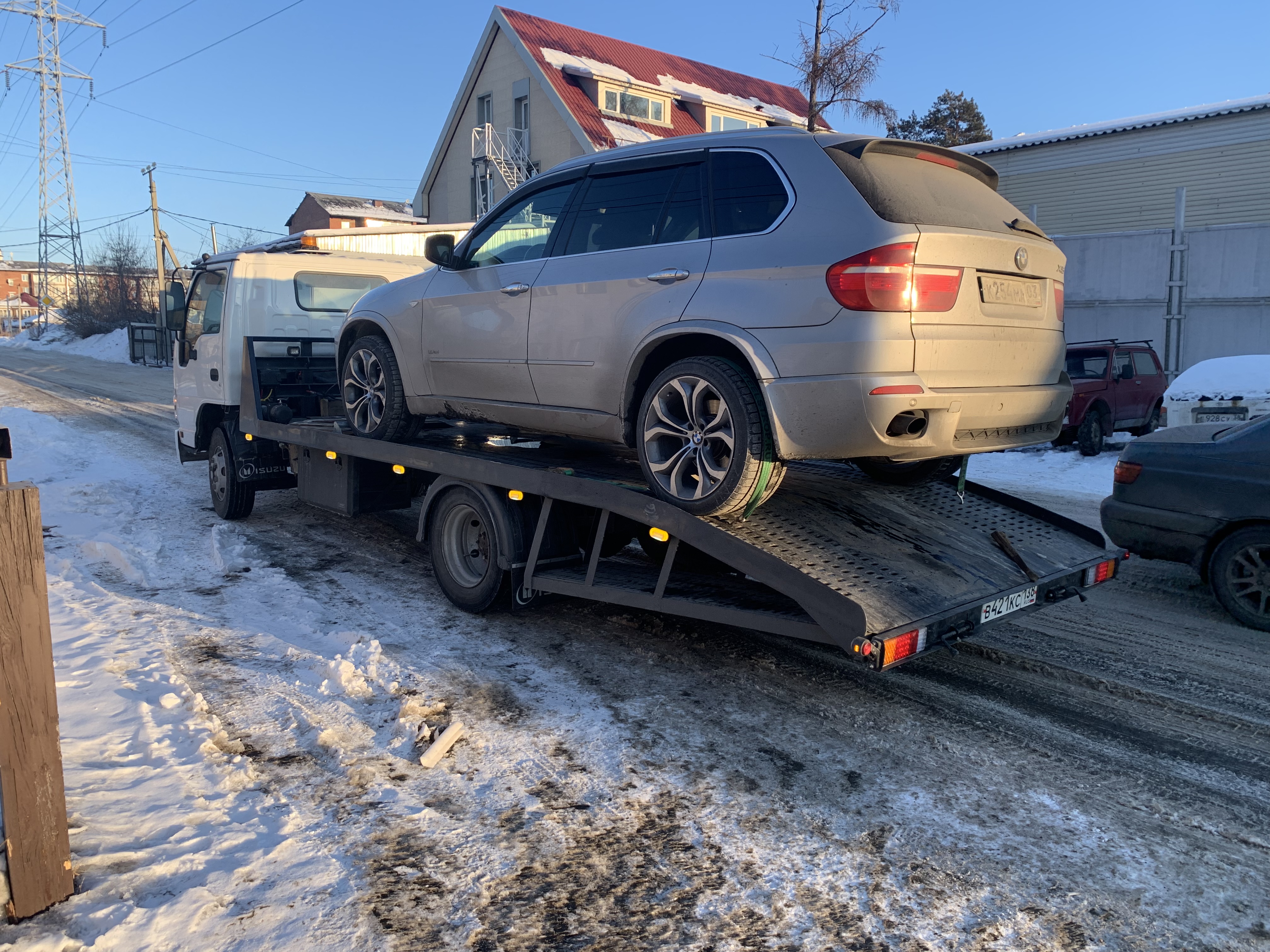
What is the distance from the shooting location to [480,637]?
544cm

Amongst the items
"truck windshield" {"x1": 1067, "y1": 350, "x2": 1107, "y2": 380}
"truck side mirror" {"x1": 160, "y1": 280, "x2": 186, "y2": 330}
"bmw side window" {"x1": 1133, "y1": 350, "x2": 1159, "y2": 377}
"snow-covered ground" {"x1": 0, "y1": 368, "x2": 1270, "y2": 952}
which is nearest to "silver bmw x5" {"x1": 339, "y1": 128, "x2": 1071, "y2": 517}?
"snow-covered ground" {"x1": 0, "y1": 368, "x2": 1270, "y2": 952}

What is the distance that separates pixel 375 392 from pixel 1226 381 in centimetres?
938

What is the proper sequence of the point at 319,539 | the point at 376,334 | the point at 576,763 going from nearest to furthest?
the point at 576,763 → the point at 376,334 → the point at 319,539

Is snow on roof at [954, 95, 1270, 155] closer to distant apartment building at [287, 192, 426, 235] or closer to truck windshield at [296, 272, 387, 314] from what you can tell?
truck windshield at [296, 272, 387, 314]

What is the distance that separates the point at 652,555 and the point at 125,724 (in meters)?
2.79

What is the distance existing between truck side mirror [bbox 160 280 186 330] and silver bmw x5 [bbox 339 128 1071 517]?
503cm

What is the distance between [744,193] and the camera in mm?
4523

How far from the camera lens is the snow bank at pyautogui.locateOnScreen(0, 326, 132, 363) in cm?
4069

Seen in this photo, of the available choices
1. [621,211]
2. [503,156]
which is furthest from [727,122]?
[621,211]

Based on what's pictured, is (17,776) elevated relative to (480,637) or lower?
elevated

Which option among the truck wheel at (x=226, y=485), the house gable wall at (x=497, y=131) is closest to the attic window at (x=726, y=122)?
the house gable wall at (x=497, y=131)

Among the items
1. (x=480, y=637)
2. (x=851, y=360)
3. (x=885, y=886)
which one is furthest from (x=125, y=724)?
(x=851, y=360)

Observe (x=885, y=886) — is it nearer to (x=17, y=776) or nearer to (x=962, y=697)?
(x=962, y=697)

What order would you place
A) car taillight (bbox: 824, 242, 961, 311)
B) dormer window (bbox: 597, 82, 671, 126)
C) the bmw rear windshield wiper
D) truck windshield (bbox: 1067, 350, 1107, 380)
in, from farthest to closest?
dormer window (bbox: 597, 82, 671, 126) → truck windshield (bbox: 1067, 350, 1107, 380) → the bmw rear windshield wiper → car taillight (bbox: 824, 242, 961, 311)
